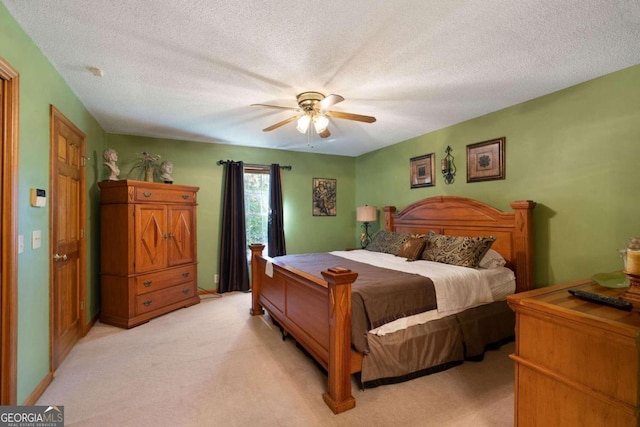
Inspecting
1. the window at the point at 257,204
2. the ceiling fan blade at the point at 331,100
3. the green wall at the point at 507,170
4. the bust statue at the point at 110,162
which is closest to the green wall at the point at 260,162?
the green wall at the point at 507,170

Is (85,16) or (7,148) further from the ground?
(85,16)

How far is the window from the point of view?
195 inches

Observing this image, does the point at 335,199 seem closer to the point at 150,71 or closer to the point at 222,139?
the point at 222,139

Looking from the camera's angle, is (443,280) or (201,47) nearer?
(201,47)

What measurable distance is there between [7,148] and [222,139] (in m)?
2.91

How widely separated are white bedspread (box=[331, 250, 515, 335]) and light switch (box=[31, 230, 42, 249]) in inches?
95.3

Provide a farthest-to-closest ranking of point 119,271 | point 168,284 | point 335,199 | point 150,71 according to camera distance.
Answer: point 335,199 < point 168,284 < point 119,271 < point 150,71

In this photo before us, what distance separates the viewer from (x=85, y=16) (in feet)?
5.56

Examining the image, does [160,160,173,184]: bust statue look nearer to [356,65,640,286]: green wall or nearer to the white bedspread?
the white bedspread

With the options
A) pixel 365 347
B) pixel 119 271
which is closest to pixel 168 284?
pixel 119 271

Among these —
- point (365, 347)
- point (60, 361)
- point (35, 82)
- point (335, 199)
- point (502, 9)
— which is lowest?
point (60, 361)

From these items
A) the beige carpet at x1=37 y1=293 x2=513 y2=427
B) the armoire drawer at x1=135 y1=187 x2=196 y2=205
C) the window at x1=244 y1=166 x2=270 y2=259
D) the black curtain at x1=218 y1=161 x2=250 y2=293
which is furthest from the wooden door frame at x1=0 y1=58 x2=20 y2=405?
the window at x1=244 y1=166 x2=270 y2=259

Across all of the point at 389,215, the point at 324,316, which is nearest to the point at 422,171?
the point at 389,215

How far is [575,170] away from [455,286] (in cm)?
159
